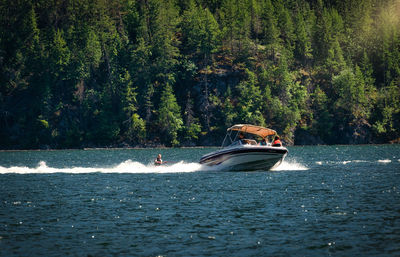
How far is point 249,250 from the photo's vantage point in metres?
14.3

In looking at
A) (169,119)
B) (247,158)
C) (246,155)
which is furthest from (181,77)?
(246,155)

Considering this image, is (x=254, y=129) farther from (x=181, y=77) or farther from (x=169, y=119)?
(x=181, y=77)

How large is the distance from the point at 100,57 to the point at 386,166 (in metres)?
75.7

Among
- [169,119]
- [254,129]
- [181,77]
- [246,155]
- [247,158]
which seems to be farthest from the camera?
[181,77]

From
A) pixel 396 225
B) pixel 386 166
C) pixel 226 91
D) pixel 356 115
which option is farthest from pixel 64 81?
pixel 396 225

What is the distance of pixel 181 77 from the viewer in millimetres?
100250

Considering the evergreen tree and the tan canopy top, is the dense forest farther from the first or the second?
the tan canopy top

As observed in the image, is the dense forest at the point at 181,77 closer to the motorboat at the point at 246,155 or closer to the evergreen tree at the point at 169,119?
the evergreen tree at the point at 169,119

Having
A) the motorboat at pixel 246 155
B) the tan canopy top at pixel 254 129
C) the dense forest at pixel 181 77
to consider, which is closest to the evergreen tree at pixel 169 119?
the dense forest at pixel 181 77

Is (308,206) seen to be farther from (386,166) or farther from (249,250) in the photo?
(386,166)

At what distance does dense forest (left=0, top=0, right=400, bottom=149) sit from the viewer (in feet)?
306

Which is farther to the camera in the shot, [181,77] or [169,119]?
[181,77]

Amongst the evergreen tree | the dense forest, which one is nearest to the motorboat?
the evergreen tree

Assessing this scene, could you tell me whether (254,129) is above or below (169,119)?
below
